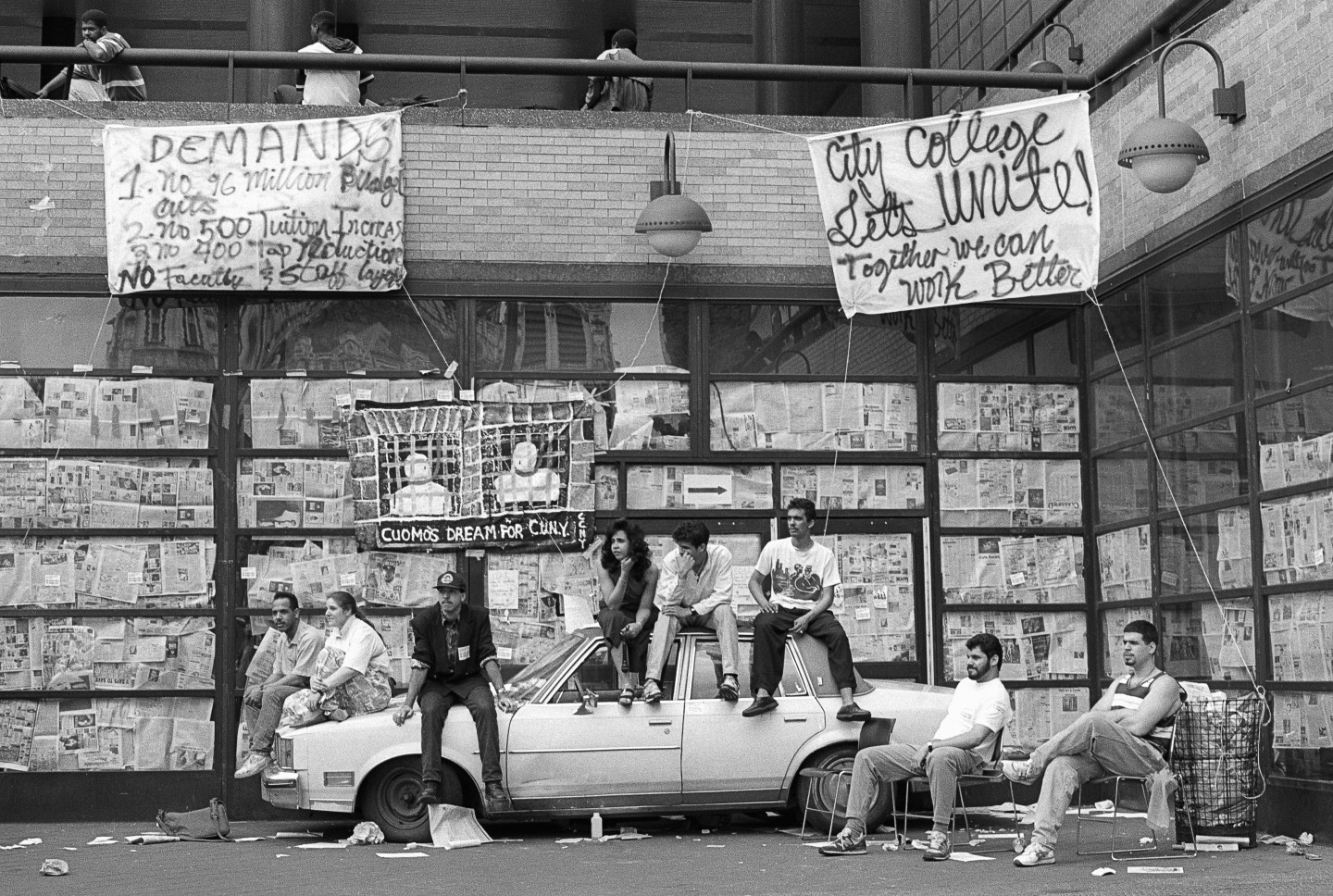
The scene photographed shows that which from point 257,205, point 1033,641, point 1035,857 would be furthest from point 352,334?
point 1035,857

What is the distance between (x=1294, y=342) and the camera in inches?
440

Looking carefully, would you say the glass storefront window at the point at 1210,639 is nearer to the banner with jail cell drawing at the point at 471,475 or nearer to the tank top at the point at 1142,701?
the tank top at the point at 1142,701

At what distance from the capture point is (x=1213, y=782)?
33.8ft

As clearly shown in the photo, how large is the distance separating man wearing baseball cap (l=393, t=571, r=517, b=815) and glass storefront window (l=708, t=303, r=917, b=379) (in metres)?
3.61

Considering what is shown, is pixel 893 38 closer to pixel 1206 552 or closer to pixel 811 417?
pixel 811 417

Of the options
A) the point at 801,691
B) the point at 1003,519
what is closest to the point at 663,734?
the point at 801,691

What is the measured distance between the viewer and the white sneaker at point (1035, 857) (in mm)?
9688

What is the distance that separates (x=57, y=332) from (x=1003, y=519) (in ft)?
26.2

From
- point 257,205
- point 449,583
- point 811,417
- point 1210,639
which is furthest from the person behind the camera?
point 811,417

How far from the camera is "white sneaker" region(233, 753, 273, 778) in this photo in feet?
39.3

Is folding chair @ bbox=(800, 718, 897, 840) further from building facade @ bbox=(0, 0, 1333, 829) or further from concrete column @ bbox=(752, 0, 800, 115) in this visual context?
concrete column @ bbox=(752, 0, 800, 115)

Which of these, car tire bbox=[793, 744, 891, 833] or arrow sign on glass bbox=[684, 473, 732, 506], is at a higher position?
arrow sign on glass bbox=[684, 473, 732, 506]

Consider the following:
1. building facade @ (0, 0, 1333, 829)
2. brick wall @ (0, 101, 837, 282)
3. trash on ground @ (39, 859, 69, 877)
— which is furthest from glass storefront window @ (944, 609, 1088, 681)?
trash on ground @ (39, 859, 69, 877)

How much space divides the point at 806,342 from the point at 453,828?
212 inches
